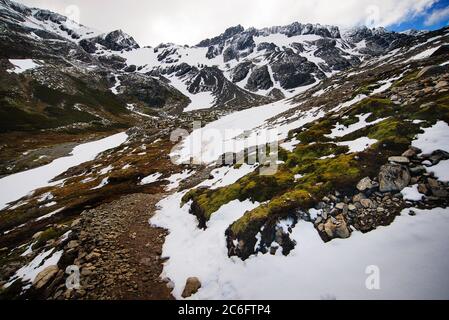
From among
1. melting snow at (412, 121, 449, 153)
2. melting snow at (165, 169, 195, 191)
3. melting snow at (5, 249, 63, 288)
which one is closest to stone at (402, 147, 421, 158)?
melting snow at (412, 121, 449, 153)

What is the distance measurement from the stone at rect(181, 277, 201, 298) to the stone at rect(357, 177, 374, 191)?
8.70 metres

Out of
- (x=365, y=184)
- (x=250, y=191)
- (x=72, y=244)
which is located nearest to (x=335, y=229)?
(x=365, y=184)

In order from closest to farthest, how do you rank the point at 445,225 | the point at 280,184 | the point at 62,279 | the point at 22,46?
the point at 445,225
the point at 62,279
the point at 280,184
the point at 22,46

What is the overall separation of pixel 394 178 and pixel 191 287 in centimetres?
1045

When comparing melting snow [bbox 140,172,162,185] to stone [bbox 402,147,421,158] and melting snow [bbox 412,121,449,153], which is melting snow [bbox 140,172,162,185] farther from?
melting snow [bbox 412,121,449,153]

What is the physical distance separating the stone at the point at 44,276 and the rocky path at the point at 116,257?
685 millimetres

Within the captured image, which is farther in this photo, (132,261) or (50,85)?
(50,85)

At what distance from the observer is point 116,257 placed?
13992mm

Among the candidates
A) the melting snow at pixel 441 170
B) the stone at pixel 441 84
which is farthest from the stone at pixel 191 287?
the stone at pixel 441 84

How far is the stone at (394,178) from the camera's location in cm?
1081
